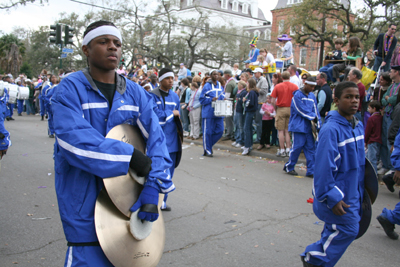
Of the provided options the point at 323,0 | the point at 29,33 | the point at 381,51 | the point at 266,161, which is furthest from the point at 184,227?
the point at 29,33

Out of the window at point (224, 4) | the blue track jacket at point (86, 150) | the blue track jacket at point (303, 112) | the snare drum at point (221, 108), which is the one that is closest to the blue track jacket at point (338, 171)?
the blue track jacket at point (86, 150)

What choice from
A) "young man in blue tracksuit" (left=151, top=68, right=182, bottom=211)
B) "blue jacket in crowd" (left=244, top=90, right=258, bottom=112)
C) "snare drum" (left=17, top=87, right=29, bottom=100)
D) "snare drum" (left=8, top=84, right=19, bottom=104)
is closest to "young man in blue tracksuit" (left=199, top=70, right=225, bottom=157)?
"blue jacket in crowd" (left=244, top=90, right=258, bottom=112)

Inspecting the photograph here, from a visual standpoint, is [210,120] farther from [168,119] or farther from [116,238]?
[116,238]

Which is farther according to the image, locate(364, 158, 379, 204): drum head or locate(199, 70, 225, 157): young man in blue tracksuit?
locate(199, 70, 225, 157): young man in blue tracksuit

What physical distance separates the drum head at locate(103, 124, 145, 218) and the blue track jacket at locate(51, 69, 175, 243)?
5cm

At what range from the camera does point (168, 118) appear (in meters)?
6.09

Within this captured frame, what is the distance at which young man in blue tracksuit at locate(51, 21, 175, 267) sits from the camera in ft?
7.05

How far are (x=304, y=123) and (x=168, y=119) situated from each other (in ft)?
12.9

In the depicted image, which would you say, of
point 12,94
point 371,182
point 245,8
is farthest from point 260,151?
point 245,8

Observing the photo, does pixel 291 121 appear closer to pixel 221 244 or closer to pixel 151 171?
pixel 221 244

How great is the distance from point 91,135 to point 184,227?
10.7ft

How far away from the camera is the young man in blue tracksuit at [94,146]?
2.15m

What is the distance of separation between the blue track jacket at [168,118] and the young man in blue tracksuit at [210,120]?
4.83 m

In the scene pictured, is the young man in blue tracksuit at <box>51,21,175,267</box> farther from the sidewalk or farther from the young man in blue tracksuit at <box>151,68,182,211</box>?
the sidewalk
